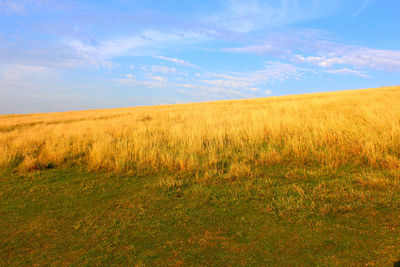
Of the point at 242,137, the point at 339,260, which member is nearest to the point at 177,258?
the point at 339,260

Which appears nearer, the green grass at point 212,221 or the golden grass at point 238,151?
the green grass at point 212,221

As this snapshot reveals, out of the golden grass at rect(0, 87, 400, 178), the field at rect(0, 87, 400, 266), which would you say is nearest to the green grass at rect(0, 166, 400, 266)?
the field at rect(0, 87, 400, 266)

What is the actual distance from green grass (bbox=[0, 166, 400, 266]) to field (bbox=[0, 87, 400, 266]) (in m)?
0.02

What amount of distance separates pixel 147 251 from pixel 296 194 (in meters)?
2.83

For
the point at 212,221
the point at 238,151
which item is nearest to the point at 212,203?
the point at 212,221

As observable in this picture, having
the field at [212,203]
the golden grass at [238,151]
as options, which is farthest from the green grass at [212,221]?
the golden grass at [238,151]

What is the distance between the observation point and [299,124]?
347 inches

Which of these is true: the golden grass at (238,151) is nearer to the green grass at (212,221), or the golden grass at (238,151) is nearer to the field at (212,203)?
the field at (212,203)

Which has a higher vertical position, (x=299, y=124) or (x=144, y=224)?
(x=299, y=124)

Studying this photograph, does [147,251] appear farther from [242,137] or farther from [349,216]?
[242,137]

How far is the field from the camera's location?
2.89 metres

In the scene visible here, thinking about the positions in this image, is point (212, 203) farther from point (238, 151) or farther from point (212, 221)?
point (238, 151)

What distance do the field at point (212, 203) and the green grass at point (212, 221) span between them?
19 mm

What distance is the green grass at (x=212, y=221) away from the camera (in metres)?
2.82
